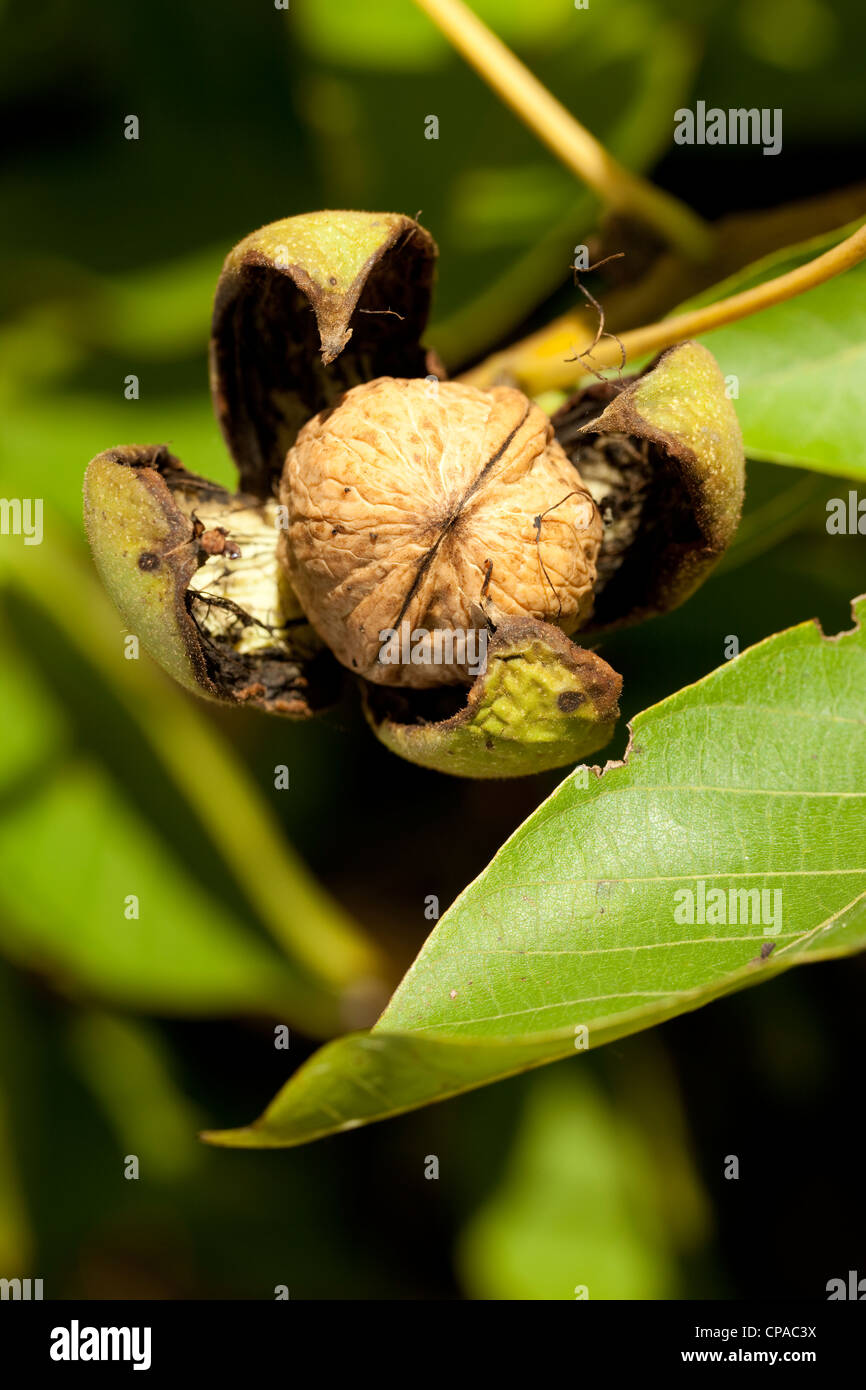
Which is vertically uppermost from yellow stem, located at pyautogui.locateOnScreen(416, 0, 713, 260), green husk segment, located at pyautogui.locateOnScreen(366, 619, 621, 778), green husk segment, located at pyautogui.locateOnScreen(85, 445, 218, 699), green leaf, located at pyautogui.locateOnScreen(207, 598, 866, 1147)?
yellow stem, located at pyautogui.locateOnScreen(416, 0, 713, 260)

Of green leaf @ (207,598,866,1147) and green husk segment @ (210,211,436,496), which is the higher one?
green husk segment @ (210,211,436,496)

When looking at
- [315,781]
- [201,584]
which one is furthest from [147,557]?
[315,781]

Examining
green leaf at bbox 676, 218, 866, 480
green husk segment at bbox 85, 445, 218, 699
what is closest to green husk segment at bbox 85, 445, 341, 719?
green husk segment at bbox 85, 445, 218, 699

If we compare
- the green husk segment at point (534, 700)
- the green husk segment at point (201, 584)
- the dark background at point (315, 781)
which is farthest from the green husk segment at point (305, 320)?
the dark background at point (315, 781)

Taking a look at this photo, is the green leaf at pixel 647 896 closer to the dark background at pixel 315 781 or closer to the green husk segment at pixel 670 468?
the green husk segment at pixel 670 468

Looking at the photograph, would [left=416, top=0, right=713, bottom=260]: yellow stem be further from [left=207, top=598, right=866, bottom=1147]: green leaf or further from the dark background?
[left=207, top=598, right=866, bottom=1147]: green leaf

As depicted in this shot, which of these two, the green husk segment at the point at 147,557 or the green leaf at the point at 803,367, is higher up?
the green leaf at the point at 803,367

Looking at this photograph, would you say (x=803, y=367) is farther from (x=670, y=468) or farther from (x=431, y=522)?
(x=431, y=522)
